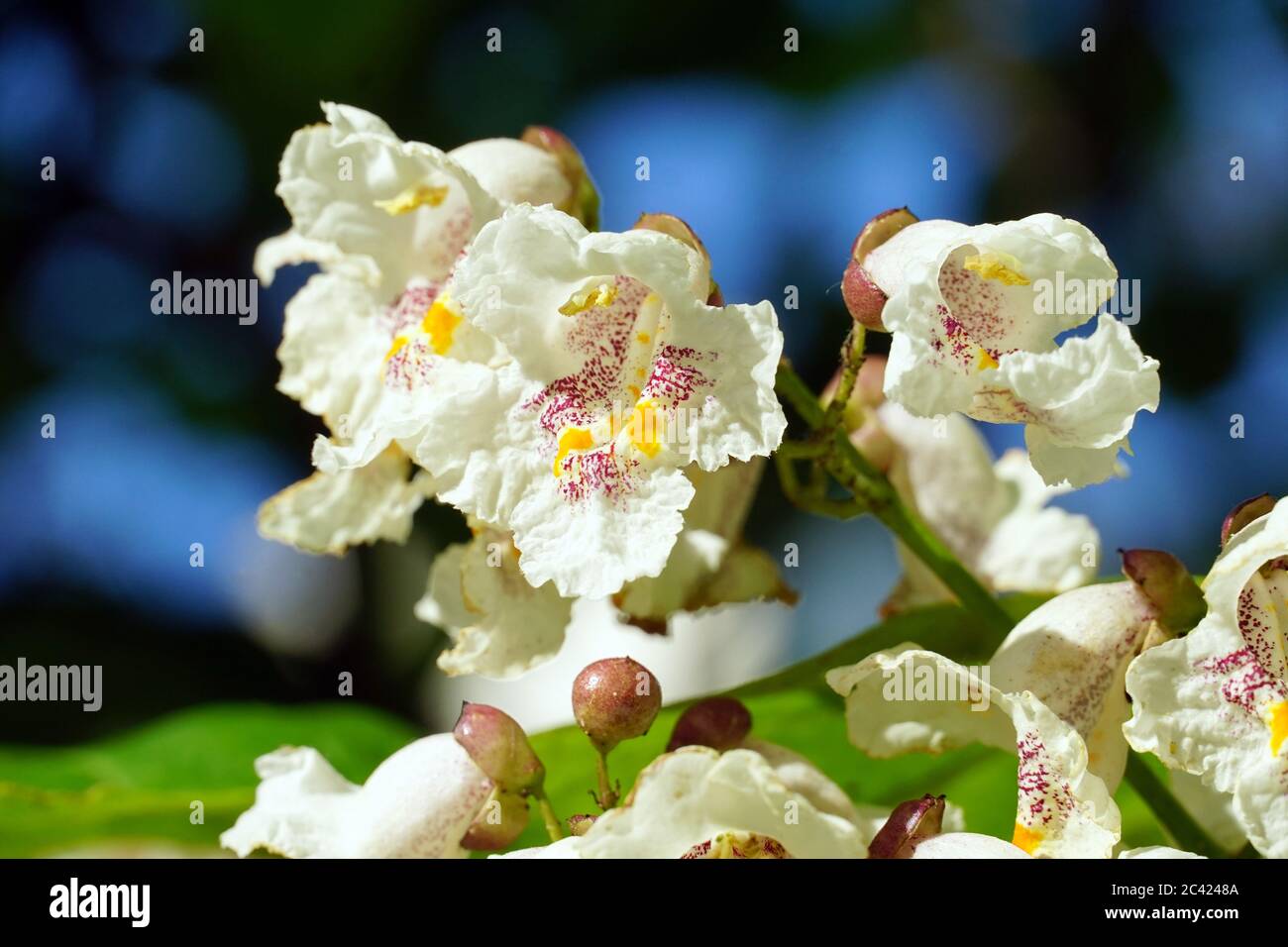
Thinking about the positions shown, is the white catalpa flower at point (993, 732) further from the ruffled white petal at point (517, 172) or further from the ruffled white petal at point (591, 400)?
the ruffled white petal at point (517, 172)

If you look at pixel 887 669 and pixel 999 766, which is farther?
pixel 999 766

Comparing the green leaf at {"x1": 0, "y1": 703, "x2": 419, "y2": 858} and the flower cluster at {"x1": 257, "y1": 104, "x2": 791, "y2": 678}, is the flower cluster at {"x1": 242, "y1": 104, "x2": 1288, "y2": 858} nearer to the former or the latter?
the flower cluster at {"x1": 257, "y1": 104, "x2": 791, "y2": 678}

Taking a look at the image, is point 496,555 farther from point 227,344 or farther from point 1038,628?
point 227,344

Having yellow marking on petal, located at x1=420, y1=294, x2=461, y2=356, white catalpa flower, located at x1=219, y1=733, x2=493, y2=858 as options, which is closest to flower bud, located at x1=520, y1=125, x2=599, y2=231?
yellow marking on petal, located at x1=420, y1=294, x2=461, y2=356

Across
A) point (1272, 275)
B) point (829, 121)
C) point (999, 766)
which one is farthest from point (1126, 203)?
point (999, 766)
